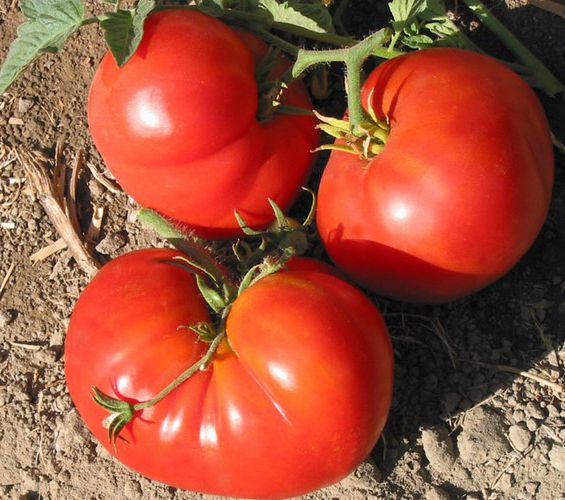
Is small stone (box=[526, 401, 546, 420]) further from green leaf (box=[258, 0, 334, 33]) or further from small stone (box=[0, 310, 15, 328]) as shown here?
small stone (box=[0, 310, 15, 328])

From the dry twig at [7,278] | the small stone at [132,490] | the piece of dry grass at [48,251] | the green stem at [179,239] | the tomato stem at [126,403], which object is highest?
the green stem at [179,239]

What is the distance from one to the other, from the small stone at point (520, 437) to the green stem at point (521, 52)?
2.56 ft

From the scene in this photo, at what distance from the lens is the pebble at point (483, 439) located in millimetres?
1942

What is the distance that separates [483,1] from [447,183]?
0.77m

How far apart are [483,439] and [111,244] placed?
102 centimetres

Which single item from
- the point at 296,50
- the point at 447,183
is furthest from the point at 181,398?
the point at 296,50

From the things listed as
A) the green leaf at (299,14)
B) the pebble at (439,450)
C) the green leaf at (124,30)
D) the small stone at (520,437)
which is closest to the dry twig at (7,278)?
the green leaf at (124,30)

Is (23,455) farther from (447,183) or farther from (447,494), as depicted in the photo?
(447,183)

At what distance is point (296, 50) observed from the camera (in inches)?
76.3


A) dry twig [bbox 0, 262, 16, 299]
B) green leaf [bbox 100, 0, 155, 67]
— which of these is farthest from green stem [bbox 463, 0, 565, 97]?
dry twig [bbox 0, 262, 16, 299]

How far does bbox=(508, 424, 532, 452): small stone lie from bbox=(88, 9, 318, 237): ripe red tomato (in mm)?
732

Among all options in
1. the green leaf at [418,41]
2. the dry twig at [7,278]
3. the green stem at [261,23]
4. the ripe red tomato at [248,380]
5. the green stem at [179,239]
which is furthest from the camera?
the dry twig at [7,278]

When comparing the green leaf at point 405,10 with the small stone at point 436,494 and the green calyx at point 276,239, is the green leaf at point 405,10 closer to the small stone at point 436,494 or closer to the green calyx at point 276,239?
the green calyx at point 276,239

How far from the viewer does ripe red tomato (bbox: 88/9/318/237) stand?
5.52 feet
